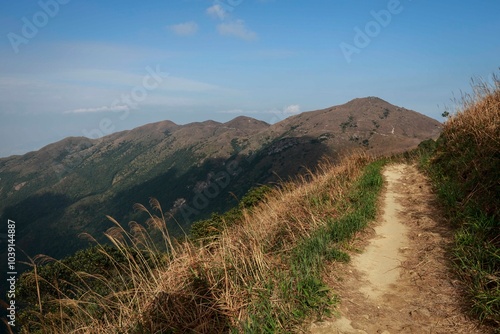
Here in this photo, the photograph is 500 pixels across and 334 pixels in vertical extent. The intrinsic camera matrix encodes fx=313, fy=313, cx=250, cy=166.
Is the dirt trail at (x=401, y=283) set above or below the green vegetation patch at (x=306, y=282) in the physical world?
below

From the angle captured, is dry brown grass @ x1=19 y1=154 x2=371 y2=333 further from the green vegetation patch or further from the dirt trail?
the dirt trail

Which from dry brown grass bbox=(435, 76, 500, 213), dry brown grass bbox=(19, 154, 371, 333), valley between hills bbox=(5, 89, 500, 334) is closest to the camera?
valley between hills bbox=(5, 89, 500, 334)

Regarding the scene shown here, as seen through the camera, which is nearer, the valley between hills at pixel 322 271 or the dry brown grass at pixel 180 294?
the valley between hills at pixel 322 271

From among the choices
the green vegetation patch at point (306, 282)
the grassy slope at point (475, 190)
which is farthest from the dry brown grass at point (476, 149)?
the green vegetation patch at point (306, 282)

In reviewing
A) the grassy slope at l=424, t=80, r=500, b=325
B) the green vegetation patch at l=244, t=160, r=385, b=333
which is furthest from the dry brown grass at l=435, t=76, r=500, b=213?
the green vegetation patch at l=244, t=160, r=385, b=333

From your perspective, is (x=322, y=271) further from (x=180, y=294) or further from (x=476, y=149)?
(x=476, y=149)

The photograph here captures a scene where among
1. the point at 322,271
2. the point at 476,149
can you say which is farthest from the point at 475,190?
the point at 322,271

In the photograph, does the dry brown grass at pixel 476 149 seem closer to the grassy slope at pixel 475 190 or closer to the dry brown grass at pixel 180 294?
the grassy slope at pixel 475 190

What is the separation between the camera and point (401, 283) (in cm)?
441

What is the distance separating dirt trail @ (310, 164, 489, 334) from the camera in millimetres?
3549

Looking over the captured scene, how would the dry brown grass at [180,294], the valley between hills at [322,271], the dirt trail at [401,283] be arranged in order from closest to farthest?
the dirt trail at [401,283], the valley between hills at [322,271], the dry brown grass at [180,294]

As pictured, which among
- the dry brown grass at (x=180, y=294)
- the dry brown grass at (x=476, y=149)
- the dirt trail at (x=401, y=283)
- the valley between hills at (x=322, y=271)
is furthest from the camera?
the dry brown grass at (x=476, y=149)

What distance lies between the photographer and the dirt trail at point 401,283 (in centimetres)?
355

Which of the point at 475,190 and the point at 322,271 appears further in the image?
the point at 475,190
